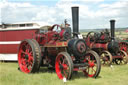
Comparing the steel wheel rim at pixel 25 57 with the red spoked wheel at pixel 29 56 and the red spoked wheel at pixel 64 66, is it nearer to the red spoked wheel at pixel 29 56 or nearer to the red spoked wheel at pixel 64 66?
the red spoked wheel at pixel 29 56

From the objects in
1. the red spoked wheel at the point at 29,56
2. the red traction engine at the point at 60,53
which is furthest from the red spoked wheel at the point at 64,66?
the red spoked wheel at the point at 29,56

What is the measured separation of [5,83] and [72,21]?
3.54m

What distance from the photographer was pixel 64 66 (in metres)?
6.32

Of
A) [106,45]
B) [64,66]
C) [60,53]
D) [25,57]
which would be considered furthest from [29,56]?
[106,45]

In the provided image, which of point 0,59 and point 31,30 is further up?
point 31,30

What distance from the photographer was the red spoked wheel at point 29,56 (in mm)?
7191

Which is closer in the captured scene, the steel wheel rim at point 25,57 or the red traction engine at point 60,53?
the red traction engine at point 60,53

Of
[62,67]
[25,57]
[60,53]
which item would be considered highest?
[60,53]

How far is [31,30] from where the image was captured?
39.5 ft

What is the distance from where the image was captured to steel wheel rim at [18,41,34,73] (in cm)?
760

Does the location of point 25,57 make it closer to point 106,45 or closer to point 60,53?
point 60,53

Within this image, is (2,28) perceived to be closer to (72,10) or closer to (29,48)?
(29,48)

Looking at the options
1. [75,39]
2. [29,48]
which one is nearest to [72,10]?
[75,39]

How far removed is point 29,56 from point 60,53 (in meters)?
1.75
